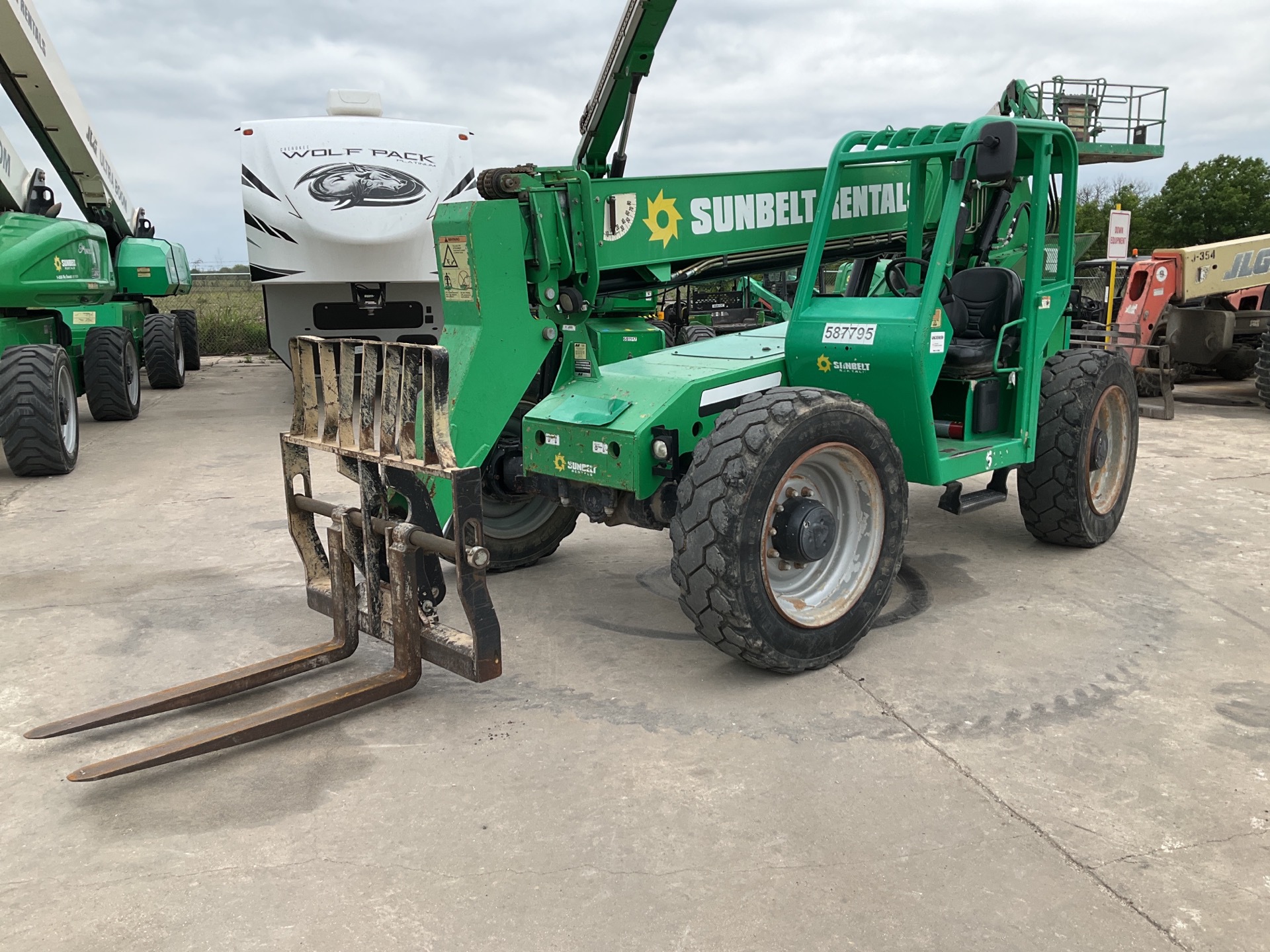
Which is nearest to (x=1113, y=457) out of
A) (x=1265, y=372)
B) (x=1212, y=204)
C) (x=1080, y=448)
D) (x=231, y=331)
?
(x=1080, y=448)

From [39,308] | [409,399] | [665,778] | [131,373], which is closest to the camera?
[665,778]

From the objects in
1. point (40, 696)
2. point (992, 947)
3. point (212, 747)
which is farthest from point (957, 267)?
point (40, 696)

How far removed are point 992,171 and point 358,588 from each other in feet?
11.2

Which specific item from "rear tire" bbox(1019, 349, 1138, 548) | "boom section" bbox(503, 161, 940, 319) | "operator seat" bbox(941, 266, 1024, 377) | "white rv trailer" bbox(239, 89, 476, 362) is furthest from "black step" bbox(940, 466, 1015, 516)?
"white rv trailer" bbox(239, 89, 476, 362)

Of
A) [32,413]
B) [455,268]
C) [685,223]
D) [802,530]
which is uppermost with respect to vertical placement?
[685,223]

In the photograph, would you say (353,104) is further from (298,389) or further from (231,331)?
(231,331)

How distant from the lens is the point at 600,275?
5.10m

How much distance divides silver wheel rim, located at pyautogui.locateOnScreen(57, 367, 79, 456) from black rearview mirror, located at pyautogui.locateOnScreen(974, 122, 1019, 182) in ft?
24.5

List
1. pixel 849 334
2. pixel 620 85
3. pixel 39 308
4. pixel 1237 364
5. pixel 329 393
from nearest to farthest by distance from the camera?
pixel 329 393 → pixel 849 334 → pixel 620 85 → pixel 39 308 → pixel 1237 364

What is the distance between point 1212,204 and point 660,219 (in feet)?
94.5

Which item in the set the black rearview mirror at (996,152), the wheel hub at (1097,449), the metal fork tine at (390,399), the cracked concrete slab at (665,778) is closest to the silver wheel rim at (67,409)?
the cracked concrete slab at (665,778)

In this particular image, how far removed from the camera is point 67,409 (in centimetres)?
908

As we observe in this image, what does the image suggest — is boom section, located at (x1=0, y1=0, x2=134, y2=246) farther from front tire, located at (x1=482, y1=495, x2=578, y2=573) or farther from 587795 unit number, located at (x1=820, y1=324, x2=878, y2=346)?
587795 unit number, located at (x1=820, y1=324, x2=878, y2=346)

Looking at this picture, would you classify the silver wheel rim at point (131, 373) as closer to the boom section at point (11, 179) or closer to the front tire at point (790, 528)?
the boom section at point (11, 179)
